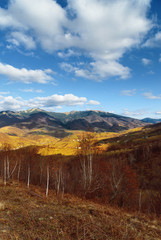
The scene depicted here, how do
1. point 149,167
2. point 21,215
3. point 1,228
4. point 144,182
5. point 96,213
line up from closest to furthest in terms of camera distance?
point 1,228 < point 21,215 < point 96,213 < point 144,182 < point 149,167

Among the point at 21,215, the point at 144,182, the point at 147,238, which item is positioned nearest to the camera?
the point at 147,238

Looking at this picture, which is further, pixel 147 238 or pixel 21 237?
pixel 147 238

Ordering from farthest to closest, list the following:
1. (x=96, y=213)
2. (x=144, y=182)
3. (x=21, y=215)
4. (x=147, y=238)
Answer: (x=144, y=182), (x=96, y=213), (x=21, y=215), (x=147, y=238)

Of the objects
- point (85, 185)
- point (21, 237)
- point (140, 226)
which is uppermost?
point (21, 237)

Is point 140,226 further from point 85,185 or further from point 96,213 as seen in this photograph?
point 85,185

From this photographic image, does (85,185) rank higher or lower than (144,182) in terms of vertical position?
higher

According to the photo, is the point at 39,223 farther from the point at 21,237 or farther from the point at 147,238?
the point at 147,238

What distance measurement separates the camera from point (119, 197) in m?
32.2

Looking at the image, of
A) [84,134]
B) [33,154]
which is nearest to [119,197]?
[84,134]

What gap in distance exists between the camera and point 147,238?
10.4m

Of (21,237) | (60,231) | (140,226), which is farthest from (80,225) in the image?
(140,226)

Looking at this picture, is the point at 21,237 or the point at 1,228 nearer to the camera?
the point at 21,237

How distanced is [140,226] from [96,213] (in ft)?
14.7

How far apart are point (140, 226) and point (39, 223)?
963 centimetres
